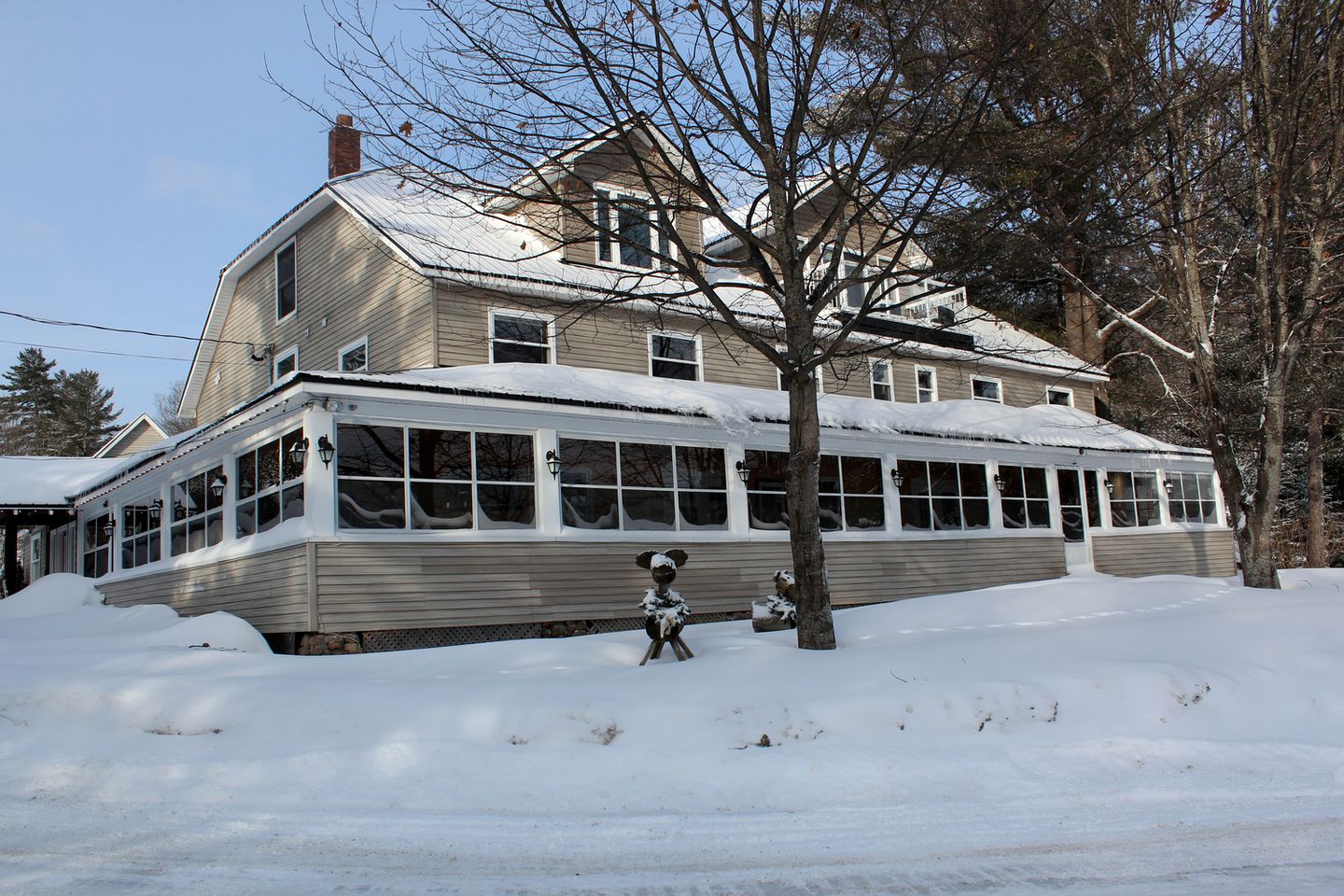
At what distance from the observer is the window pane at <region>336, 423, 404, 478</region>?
34.9 feet

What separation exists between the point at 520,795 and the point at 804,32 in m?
6.80

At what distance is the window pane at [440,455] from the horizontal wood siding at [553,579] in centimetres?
84

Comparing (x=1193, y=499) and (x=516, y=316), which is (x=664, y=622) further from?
(x=1193, y=499)

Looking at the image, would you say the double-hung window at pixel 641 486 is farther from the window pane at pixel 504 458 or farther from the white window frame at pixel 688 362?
the white window frame at pixel 688 362

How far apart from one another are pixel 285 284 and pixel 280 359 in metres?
1.50

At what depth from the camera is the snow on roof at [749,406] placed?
474 inches

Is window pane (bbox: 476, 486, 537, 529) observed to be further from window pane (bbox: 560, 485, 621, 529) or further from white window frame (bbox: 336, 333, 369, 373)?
white window frame (bbox: 336, 333, 369, 373)

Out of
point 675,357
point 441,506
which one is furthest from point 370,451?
point 675,357

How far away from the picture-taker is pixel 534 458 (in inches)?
472

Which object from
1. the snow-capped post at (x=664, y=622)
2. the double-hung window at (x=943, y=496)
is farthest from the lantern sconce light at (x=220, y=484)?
the double-hung window at (x=943, y=496)

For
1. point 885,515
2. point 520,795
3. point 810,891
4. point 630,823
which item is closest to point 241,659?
point 520,795

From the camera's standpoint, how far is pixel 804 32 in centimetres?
859

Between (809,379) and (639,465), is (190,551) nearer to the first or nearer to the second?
(639,465)

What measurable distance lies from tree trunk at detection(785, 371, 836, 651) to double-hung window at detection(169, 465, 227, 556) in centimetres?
783
